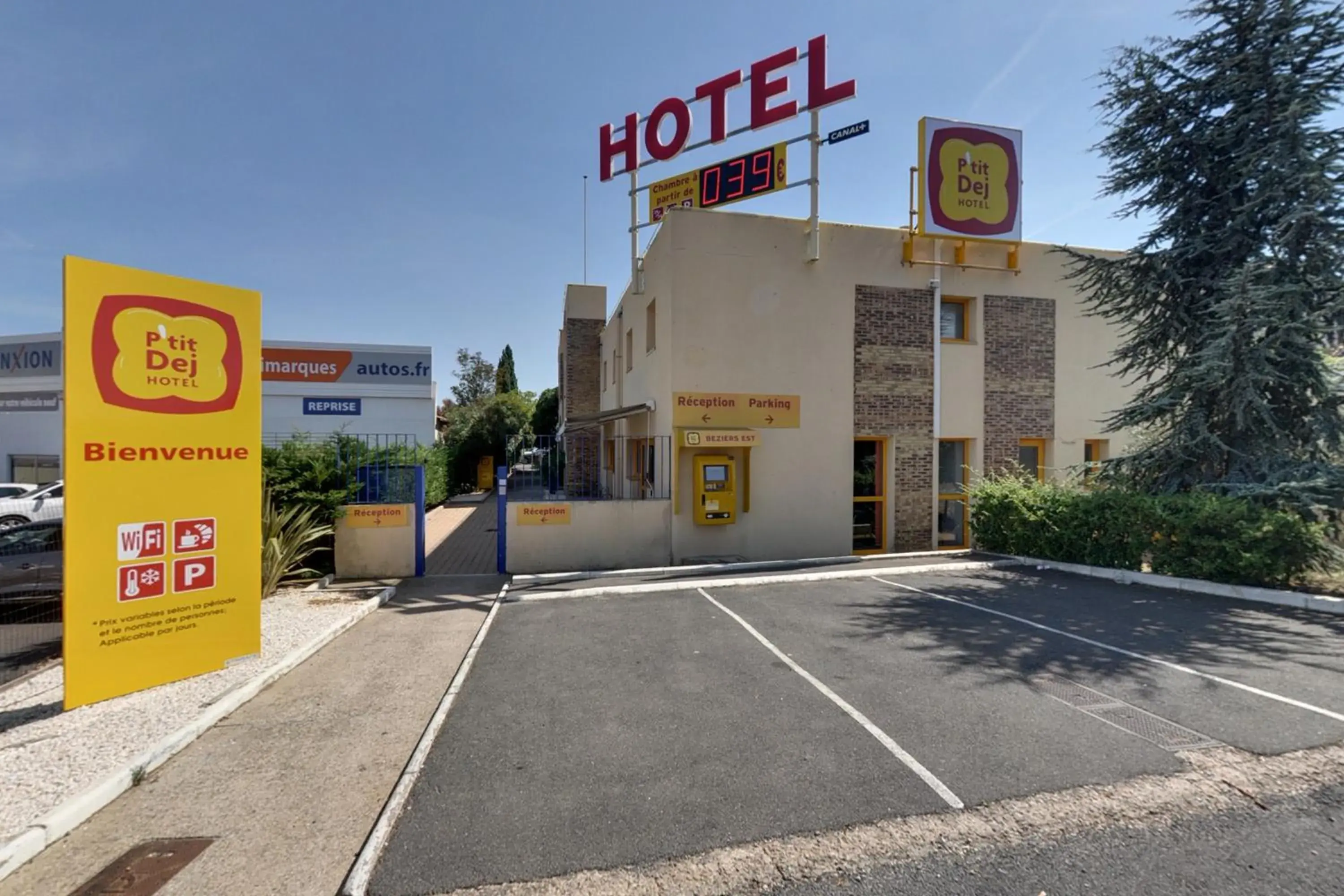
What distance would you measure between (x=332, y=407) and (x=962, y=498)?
2649 cm

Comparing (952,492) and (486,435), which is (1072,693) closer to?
(952,492)

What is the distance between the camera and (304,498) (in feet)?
30.9

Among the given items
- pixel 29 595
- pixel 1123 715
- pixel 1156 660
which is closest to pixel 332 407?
pixel 29 595

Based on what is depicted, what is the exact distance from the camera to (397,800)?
3340 mm

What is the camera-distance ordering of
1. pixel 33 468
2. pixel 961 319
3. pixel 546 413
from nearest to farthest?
pixel 961 319 → pixel 33 468 → pixel 546 413

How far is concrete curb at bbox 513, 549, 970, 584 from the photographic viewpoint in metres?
9.98

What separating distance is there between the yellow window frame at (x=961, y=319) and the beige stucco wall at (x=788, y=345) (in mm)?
106

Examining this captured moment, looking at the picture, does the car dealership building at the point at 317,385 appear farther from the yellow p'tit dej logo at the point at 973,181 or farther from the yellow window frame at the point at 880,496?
the yellow p'tit dej logo at the point at 973,181

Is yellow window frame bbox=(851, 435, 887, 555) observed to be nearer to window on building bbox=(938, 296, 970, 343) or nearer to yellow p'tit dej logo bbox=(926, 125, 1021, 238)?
window on building bbox=(938, 296, 970, 343)

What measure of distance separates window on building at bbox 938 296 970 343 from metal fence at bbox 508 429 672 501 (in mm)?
6814

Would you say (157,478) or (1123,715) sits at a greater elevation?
(157,478)

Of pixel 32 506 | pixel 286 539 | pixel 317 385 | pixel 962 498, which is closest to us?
pixel 286 539

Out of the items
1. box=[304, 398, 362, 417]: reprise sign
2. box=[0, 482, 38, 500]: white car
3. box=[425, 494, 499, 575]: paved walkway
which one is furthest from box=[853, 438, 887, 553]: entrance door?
box=[304, 398, 362, 417]: reprise sign

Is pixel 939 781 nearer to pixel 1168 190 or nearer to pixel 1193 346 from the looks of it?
pixel 1193 346
